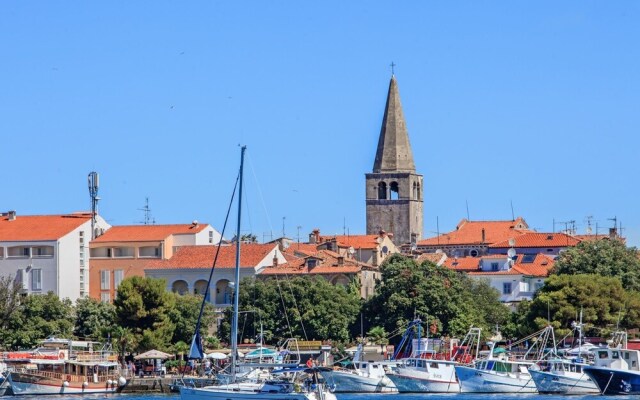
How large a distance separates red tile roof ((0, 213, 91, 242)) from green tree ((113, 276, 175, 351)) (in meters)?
21.1

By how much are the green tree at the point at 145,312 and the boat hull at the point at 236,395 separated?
94.5 ft

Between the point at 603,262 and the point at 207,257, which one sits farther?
the point at 207,257

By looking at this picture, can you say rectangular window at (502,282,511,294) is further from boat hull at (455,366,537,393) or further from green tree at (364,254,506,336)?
boat hull at (455,366,537,393)

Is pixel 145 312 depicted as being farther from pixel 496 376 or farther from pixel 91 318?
pixel 496 376

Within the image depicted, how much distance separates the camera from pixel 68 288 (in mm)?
120312

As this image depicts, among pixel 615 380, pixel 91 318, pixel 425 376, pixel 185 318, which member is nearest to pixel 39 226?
pixel 91 318

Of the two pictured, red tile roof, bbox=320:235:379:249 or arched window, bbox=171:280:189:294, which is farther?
red tile roof, bbox=320:235:379:249

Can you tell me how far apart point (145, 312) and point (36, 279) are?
2182 cm

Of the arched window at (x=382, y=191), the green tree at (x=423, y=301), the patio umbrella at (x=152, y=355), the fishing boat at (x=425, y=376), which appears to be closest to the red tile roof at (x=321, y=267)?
the green tree at (x=423, y=301)

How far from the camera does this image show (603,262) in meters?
109

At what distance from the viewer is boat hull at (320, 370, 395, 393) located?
91750 millimetres

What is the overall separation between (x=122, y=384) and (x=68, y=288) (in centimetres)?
3003

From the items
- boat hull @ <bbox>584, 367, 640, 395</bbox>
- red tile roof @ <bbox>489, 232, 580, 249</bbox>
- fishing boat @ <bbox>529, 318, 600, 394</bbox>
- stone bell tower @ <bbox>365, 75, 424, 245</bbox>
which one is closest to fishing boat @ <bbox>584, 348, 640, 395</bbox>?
boat hull @ <bbox>584, 367, 640, 395</bbox>

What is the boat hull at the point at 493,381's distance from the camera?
87.6 meters
